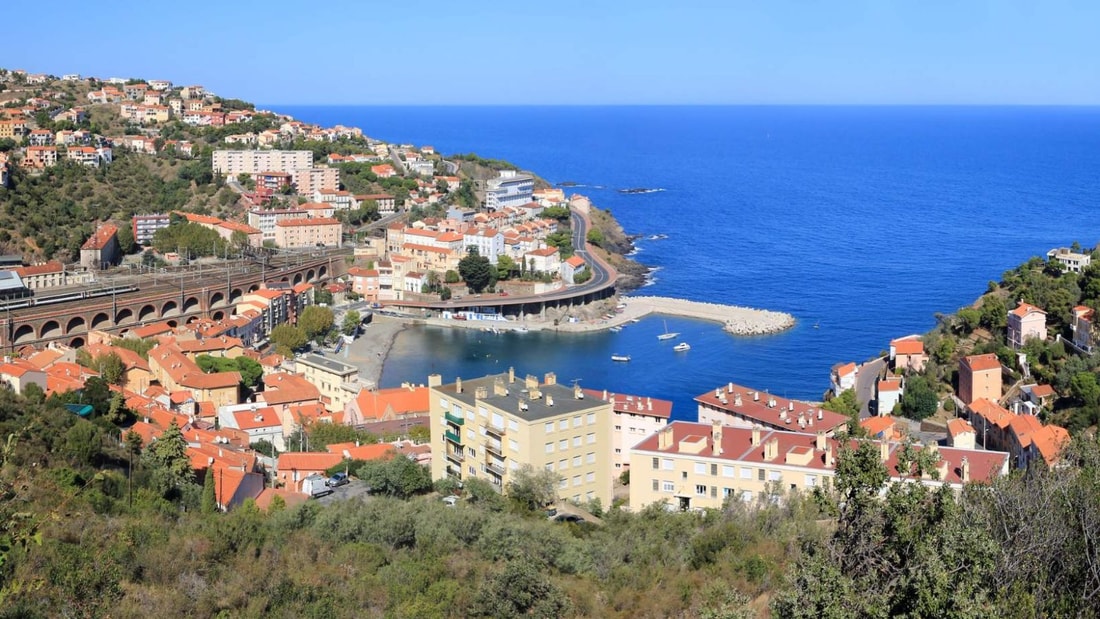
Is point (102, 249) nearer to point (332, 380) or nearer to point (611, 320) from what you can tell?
point (332, 380)

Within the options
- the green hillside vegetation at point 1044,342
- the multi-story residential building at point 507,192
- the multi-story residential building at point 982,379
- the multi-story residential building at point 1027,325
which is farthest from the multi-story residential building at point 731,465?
the multi-story residential building at point 507,192

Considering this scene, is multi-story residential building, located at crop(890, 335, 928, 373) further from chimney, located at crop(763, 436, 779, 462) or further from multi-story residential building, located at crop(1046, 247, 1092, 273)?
chimney, located at crop(763, 436, 779, 462)

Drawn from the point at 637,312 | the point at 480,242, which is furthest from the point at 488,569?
the point at 480,242

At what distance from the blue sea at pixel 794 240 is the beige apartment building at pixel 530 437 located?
8.07 m

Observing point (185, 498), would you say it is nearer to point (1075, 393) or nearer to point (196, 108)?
point (1075, 393)

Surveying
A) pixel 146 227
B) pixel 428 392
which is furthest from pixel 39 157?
pixel 428 392

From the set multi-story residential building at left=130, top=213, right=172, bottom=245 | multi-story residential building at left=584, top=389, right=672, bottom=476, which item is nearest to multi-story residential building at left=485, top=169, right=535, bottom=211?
multi-story residential building at left=130, top=213, right=172, bottom=245

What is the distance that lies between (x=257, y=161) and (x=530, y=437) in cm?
3430

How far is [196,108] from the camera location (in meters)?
52.6

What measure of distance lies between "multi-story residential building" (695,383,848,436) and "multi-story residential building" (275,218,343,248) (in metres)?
22.1

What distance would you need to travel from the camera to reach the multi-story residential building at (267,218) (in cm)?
3688

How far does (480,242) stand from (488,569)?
26252mm

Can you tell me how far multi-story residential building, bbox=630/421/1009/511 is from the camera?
455 inches

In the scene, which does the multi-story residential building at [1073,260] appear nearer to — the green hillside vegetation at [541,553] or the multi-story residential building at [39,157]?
the green hillside vegetation at [541,553]
